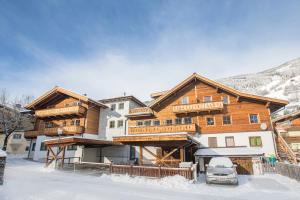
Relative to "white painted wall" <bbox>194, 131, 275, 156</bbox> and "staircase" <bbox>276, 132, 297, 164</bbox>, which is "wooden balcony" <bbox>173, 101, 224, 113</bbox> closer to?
"white painted wall" <bbox>194, 131, 275, 156</bbox>

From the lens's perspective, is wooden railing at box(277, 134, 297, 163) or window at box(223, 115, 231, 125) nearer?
wooden railing at box(277, 134, 297, 163)

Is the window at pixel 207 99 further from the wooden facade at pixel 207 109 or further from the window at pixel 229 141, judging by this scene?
the window at pixel 229 141

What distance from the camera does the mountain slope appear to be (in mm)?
106062

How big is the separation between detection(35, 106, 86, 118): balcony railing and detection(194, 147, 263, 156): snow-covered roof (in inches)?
739

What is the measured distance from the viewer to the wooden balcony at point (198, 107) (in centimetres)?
2458

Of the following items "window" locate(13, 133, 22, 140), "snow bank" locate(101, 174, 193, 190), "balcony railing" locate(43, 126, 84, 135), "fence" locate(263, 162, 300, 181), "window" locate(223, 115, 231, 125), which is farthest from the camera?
"window" locate(13, 133, 22, 140)

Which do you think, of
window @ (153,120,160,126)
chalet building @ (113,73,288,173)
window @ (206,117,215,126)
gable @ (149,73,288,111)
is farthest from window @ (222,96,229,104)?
window @ (153,120,160,126)

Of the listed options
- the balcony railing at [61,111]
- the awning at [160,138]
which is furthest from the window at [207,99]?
the balcony railing at [61,111]

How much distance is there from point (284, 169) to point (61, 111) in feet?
99.0

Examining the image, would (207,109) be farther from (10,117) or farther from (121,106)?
(10,117)

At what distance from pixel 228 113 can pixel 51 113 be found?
89.9 ft

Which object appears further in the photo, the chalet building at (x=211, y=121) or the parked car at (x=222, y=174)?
the chalet building at (x=211, y=121)

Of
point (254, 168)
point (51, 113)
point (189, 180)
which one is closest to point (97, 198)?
point (189, 180)

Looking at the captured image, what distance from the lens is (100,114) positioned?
3328 cm
